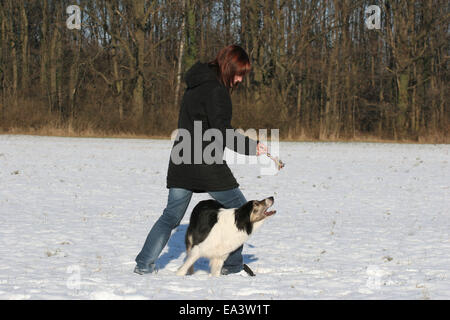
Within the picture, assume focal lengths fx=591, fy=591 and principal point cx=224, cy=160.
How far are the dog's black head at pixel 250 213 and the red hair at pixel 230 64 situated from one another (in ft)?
3.20

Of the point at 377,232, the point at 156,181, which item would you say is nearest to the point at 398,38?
the point at 156,181

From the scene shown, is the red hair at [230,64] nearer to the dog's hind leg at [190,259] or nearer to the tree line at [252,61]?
the dog's hind leg at [190,259]

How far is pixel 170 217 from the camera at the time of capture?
4930 millimetres

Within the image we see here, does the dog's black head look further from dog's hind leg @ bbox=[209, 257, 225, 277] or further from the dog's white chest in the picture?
dog's hind leg @ bbox=[209, 257, 225, 277]

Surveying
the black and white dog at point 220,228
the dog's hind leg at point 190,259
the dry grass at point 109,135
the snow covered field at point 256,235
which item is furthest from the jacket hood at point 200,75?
the dry grass at point 109,135

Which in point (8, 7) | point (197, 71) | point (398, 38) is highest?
point (8, 7)

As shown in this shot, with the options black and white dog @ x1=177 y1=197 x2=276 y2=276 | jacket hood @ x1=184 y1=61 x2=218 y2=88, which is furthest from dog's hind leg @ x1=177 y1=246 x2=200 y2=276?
jacket hood @ x1=184 y1=61 x2=218 y2=88

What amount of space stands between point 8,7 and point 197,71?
3534 centimetres

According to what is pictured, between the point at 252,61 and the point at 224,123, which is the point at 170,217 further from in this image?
the point at 252,61

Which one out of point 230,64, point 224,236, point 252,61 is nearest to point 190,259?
point 224,236

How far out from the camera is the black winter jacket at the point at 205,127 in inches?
180

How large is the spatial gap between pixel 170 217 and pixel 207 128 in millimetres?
831
